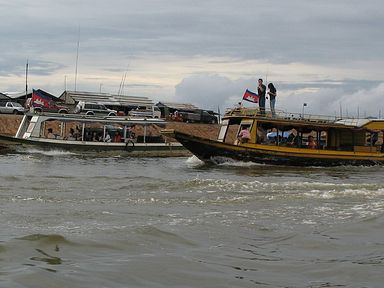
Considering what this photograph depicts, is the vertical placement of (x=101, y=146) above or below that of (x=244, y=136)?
below

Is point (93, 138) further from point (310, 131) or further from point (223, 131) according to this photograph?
point (310, 131)

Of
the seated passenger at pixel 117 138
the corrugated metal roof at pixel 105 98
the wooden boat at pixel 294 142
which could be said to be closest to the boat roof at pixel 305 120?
the wooden boat at pixel 294 142

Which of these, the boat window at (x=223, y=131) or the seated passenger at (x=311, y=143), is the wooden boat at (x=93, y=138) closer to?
the boat window at (x=223, y=131)

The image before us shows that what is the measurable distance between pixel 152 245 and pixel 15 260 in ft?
6.49

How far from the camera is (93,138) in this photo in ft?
106

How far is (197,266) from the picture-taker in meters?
7.26

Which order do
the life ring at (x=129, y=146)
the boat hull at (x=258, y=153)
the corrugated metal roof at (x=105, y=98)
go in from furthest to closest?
the corrugated metal roof at (x=105, y=98) < the life ring at (x=129, y=146) < the boat hull at (x=258, y=153)

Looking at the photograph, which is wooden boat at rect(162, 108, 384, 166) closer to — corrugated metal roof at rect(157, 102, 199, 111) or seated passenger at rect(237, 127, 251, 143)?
seated passenger at rect(237, 127, 251, 143)

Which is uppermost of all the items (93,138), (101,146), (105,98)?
(105,98)

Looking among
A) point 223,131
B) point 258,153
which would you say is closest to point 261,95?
point 223,131

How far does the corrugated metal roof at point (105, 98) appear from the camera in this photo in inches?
2203

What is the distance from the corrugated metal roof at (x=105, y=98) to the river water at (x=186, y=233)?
38.4 m

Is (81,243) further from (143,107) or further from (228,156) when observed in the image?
(143,107)

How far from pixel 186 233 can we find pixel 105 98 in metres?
49.4
